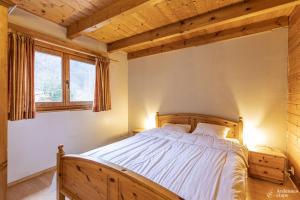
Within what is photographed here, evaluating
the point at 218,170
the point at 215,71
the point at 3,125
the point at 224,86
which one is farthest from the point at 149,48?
the point at 3,125

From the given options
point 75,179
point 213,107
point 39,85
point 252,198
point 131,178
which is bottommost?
point 252,198

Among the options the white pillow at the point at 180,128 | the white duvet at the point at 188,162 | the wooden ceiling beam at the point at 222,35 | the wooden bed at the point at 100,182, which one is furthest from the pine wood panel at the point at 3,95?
the wooden ceiling beam at the point at 222,35

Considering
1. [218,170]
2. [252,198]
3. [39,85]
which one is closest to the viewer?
[218,170]

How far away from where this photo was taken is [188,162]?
163cm

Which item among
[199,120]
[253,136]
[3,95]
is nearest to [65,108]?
[3,95]

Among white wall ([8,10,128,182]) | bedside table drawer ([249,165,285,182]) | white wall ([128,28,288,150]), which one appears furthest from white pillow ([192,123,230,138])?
white wall ([8,10,128,182])

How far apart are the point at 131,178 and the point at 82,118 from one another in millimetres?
2202

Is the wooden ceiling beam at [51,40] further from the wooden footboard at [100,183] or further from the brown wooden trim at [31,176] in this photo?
the brown wooden trim at [31,176]

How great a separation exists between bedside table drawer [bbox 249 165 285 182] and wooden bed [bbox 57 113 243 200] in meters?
1.98

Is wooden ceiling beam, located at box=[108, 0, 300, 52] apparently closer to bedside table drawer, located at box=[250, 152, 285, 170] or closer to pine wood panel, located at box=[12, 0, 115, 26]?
pine wood panel, located at box=[12, 0, 115, 26]

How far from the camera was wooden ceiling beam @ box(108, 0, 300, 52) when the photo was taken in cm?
186

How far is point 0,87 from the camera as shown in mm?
857

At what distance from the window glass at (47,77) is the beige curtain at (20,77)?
0.19 meters

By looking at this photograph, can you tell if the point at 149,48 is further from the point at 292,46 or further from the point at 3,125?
the point at 3,125
